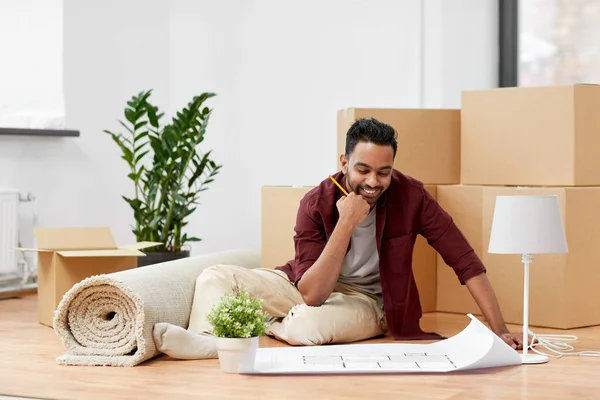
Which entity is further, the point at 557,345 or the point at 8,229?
the point at 8,229

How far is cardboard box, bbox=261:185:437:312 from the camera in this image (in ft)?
12.0

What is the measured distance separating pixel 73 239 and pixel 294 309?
1.02 metres

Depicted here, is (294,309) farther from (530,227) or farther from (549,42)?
(549,42)

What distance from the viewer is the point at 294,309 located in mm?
2988

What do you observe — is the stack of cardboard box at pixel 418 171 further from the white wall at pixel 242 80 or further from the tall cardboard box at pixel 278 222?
the white wall at pixel 242 80

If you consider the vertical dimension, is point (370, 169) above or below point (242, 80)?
below

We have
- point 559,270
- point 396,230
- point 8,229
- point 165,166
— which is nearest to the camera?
point 396,230

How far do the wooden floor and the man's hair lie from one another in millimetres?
764

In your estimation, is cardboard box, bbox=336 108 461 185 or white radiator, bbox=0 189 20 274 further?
white radiator, bbox=0 189 20 274

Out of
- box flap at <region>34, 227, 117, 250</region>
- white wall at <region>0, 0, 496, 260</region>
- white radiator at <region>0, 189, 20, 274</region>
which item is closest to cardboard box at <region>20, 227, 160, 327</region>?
box flap at <region>34, 227, 117, 250</region>

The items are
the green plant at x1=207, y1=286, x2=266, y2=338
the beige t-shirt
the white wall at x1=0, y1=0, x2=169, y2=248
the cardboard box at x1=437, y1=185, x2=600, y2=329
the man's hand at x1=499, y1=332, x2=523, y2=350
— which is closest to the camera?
the green plant at x1=207, y1=286, x2=266, y2=338

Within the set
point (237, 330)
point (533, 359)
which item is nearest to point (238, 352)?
point (237, 330)

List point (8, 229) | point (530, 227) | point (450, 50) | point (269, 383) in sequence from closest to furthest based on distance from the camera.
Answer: point (269, 383) → point (530, 227) → point (8, 229) → point (450, 50)

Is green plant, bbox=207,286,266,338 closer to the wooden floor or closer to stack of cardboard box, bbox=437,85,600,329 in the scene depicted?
the wooden floor
